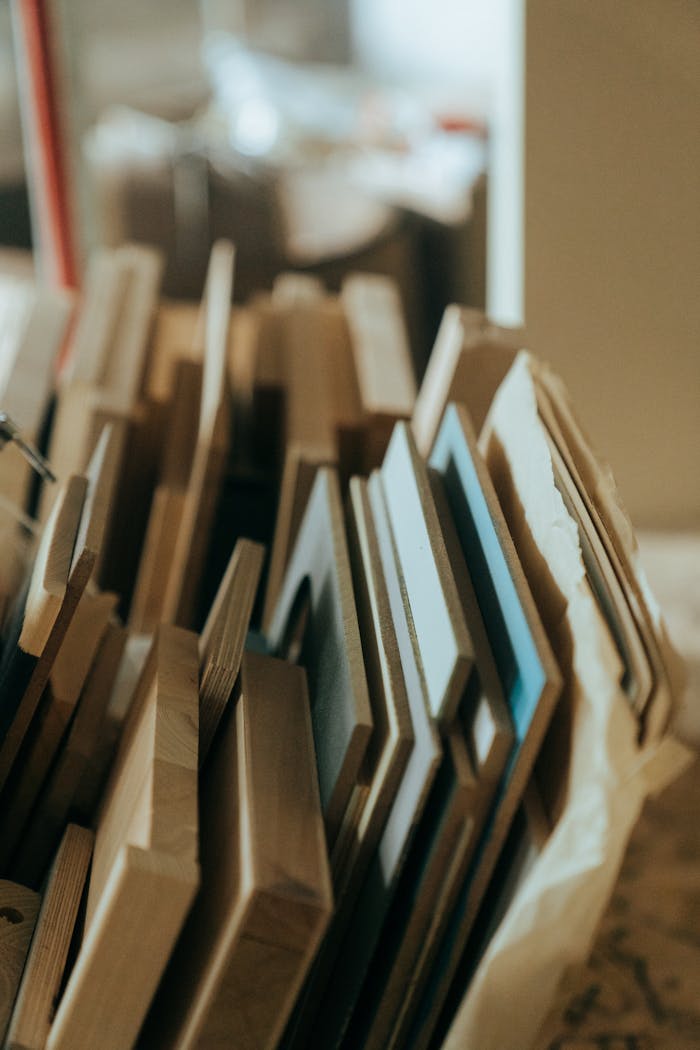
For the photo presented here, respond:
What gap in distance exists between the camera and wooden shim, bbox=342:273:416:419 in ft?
4.40

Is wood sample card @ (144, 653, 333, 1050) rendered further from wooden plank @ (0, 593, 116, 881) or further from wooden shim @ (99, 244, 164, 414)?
wooden shim @ (99, 244, 164, 414)

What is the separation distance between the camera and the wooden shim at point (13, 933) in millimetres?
739

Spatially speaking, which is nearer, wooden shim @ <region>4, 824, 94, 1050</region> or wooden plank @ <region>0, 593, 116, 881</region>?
wooden shim @ <region>4, 824, 94, 1050</region>

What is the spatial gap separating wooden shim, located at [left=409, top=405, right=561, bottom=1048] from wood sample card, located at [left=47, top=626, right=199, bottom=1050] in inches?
8.0

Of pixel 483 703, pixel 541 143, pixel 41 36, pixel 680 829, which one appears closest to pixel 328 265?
pixel 41 36

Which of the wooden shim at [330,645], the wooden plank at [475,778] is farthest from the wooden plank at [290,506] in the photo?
the wooden plank at [475,778]

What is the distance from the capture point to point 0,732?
85 cm

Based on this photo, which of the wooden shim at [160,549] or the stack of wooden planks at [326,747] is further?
the wooden shim at [160,549]

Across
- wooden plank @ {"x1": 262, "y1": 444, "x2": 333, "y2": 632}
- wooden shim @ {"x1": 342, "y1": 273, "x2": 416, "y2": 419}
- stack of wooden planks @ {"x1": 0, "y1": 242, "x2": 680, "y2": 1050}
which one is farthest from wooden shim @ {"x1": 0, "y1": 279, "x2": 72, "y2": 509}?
wooden shim @ {"x1": 342, "y1": 273, "x2": 416, "y2": 419}

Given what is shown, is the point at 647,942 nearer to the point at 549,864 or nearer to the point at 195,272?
the point at 549,864

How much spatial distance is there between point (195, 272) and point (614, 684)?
7.41ft

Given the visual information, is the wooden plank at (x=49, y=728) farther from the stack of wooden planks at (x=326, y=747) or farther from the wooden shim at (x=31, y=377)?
the wooden shim at (x=31, y=377)

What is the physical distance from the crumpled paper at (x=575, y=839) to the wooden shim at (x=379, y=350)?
62 centimetres

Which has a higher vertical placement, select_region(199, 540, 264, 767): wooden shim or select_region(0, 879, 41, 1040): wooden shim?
select_region(199, 540, 264, 767): wooden shim
